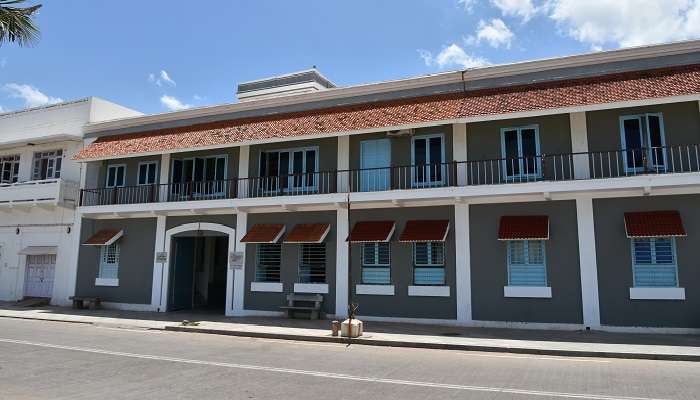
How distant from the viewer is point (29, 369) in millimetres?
9062

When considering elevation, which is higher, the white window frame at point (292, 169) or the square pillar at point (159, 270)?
the white window frame at point (292, 169)

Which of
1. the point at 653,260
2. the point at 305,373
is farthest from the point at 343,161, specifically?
the point at 305,373

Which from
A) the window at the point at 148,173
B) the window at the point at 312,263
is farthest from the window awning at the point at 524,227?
the window at the point at 148,173

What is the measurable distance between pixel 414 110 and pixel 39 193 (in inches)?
615

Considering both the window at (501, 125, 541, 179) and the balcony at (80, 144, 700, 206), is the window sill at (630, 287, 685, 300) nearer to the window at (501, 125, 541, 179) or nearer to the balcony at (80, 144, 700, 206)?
the balcony at (80, 144, 700, 206)

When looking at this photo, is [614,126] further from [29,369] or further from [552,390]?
[29,369]

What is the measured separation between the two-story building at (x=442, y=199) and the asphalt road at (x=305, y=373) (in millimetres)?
3522

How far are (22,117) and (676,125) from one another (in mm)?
25511

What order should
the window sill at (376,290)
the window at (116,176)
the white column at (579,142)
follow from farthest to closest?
the window at (116,176), the window sill at (376,290), the white column at (579,142)

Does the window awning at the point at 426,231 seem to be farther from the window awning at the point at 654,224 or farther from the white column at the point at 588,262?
the window awning at the point at 654,224

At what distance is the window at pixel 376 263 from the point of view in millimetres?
16531

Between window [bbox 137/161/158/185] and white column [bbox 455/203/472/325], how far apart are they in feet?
39.2

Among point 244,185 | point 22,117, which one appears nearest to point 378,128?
point 244,185

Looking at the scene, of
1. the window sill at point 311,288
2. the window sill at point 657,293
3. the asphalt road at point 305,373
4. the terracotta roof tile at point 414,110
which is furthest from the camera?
the window sill at point 311,288
